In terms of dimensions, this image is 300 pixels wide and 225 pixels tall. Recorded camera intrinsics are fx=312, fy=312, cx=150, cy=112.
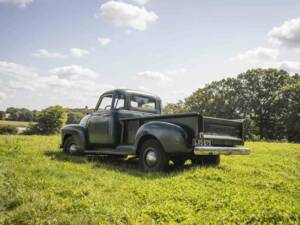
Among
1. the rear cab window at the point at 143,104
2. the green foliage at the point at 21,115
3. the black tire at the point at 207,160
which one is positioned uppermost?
the green foliage at the point at 21,115

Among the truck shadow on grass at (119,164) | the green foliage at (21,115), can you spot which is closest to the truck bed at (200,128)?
the truck shadow on grass at (119,164)

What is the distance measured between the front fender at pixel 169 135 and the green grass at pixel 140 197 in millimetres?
603

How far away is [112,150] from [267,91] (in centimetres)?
4218

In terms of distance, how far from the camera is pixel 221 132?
300 inches

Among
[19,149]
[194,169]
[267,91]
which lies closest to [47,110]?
[267,91]

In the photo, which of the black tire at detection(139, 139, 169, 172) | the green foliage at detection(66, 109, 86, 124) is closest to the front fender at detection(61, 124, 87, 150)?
the green foliage at detection(66, 109, 86, 124)

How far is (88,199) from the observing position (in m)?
4.89

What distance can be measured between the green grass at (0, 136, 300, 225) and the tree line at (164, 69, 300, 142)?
118 ft

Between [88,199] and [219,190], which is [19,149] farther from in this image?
[219,190]

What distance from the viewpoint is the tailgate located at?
7016 mm

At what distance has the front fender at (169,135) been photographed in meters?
6.79

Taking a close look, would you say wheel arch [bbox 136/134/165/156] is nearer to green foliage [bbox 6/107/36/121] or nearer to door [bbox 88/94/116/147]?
door [bbox 88/94/116/147]

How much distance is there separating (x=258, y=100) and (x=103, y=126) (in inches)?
1623

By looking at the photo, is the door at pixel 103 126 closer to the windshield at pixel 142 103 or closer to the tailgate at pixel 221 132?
the windshield at pixel 142 103
